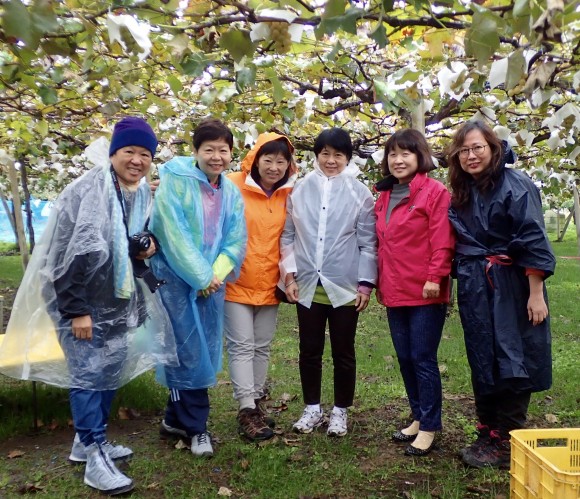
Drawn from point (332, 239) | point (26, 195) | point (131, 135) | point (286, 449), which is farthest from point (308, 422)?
point (26, 195)

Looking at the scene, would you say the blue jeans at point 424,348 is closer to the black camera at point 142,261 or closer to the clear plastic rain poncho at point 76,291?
the black camera at point 142,261

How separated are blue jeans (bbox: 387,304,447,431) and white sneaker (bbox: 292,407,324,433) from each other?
2.05 feet

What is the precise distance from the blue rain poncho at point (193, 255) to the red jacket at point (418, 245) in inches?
31.0

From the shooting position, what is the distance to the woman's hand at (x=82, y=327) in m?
2.49

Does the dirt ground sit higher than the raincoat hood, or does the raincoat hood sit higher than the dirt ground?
the raincoat hood

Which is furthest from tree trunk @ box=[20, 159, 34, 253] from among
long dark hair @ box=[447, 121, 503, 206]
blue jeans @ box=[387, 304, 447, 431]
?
long dark hair @ box=[447, 121, 503, 206]

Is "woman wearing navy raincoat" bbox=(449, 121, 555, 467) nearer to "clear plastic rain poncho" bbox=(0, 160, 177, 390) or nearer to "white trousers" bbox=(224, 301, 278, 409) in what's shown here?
"white trousers" bbox=(224, 301, 278, 409)

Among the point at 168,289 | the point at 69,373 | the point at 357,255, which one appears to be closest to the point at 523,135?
the point at 357,255

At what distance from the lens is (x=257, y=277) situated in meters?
3.11

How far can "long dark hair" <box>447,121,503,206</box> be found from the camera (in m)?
2.64

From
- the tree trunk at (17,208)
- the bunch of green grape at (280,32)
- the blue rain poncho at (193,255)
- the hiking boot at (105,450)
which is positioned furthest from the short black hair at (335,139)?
the tree trunk at (17,208)

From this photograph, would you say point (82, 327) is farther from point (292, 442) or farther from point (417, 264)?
point (417, 264)

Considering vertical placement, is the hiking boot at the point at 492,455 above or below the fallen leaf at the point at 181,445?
above

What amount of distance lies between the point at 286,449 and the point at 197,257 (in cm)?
114
